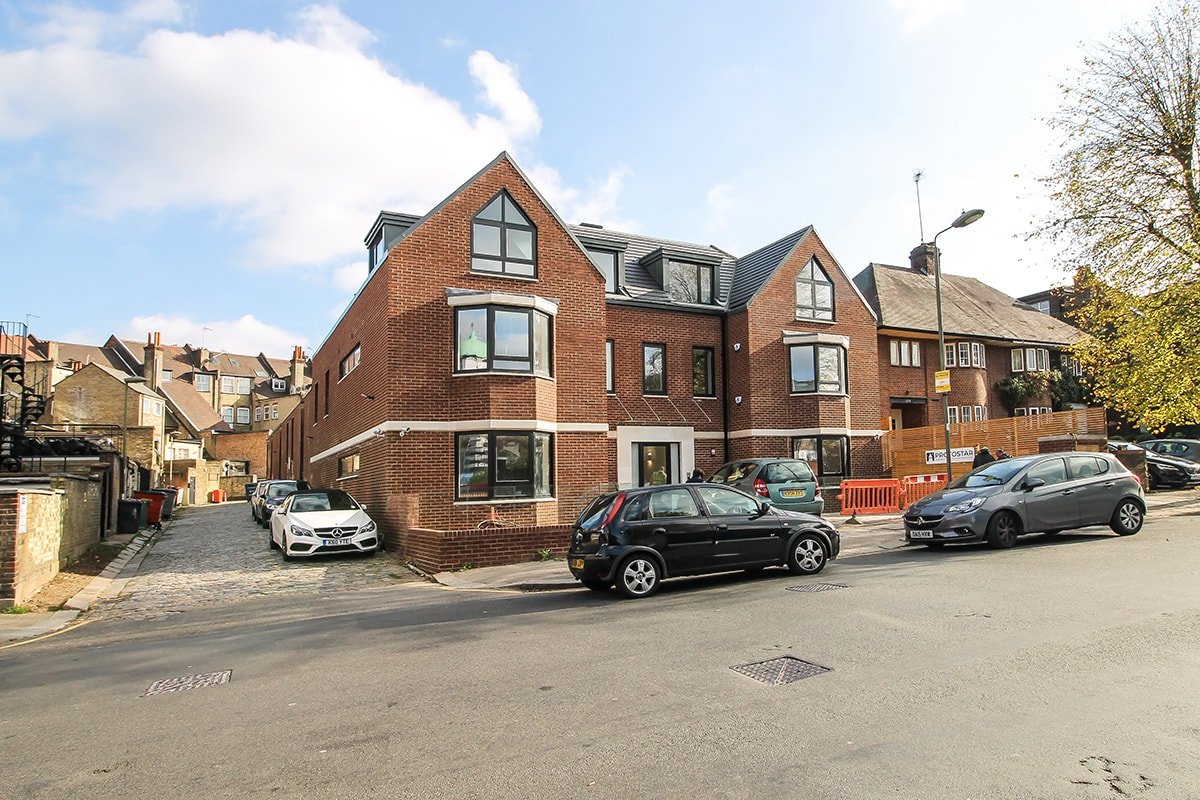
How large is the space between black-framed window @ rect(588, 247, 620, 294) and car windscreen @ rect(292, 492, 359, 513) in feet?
33.7

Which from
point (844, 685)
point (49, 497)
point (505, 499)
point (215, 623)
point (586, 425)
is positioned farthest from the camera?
point (586, 425)

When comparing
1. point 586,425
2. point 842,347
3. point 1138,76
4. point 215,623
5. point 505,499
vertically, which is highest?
point 1138,76

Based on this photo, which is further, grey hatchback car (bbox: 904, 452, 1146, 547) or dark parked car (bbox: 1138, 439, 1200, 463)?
dark parked car (bbox: 1138, 439, 1200, 463)

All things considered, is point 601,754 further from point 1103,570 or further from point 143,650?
point 1103,570

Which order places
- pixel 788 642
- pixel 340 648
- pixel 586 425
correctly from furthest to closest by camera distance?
1. pixel 586 425
2. pixel 340 648
3. pixel 788 642

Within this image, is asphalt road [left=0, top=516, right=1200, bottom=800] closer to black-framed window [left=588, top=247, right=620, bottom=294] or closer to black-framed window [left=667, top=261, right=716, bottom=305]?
black-framed window [left=588, top=247, right=620, bottom=294]

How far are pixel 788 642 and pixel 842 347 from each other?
64.2 ft

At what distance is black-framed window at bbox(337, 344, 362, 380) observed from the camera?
21391mm

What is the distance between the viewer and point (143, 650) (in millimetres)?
8344

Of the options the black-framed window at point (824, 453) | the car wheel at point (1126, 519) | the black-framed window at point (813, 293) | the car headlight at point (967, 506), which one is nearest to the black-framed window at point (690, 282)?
the black-framed window at point (813, 293)

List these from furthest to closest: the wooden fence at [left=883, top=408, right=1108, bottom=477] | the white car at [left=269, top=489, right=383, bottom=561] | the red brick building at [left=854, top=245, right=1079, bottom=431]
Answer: the red brick building at [left=854, top=245, right=1079, bottom=431] < the wooden fence at [left=883, top=408, right=1108, bottom=477] < the white car at [left=269, top=489, right=383, bottom=561]

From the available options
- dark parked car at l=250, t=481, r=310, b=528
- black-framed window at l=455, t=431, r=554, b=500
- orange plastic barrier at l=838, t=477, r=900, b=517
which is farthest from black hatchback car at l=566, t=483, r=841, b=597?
dark parked car at l=250, t=481, r=310, b=528

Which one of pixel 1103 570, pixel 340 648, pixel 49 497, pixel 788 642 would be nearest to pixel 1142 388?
pixel 1103 570

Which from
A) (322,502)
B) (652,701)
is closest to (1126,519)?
(652,701)
